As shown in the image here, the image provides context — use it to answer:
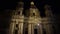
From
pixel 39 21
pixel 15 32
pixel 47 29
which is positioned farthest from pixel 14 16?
pixel 47 29

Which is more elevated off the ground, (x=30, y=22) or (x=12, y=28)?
(x=30, y=22)

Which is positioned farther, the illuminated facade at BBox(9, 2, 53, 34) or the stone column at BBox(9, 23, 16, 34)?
the illuminated facade at BBox(9, 2, 53, 34)

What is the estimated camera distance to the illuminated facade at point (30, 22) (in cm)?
549

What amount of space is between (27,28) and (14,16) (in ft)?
2.27

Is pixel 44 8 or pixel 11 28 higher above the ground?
pixel 44 8

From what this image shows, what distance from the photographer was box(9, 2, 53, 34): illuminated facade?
5.49 m

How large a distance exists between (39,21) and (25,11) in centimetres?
75

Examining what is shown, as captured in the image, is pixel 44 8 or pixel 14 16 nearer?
pixel 14 16

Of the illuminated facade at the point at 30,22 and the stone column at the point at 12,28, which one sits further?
the illuminated facade at the point at 30,22

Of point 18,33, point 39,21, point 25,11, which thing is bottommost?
point 18,33

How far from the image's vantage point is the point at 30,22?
219 inches

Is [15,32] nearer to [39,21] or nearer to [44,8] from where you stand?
[39,21]

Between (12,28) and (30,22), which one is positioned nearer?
(12,28)

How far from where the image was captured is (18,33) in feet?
17.7
